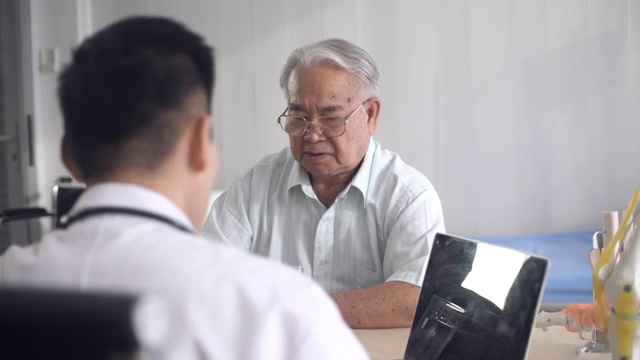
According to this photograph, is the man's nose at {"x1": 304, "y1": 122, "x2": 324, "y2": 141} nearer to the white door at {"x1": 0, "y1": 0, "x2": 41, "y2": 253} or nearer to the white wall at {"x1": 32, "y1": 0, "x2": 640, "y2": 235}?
the white wall at {"x1": 32, "y1": 0, "x2": 640, "y2": 235}

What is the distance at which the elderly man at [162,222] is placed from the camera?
2.27 ft

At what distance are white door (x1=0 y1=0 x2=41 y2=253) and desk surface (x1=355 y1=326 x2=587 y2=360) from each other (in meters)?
3.19

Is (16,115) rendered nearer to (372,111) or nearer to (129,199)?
(372,111)

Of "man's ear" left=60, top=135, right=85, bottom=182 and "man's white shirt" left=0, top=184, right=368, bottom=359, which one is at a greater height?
"man's ear" left=60, top=135, right=85, bottom=182

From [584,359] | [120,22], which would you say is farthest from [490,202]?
[120,22]

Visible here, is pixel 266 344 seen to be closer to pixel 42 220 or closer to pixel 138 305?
pixel 138 305

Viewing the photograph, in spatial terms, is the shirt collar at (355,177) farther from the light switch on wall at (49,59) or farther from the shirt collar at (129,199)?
the light switch on wall at (49,59)

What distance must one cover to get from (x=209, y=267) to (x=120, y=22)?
1.06ft

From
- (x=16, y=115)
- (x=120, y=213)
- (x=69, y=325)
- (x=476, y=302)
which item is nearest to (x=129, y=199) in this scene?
(x=120, y=213)

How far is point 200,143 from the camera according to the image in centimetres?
84

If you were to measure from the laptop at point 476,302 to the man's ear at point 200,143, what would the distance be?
0.55 metres

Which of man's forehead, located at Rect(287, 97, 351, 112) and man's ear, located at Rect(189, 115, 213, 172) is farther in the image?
man's forehead, located at Rect(287, 97, 351, 112)

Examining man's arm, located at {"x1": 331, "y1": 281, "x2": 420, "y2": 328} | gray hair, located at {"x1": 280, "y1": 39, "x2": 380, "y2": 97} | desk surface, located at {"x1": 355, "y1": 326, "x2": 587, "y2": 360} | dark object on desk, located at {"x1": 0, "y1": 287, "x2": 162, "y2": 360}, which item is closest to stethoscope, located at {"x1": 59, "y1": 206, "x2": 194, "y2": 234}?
dark object on desk, located at {"x1": 0, "y1": 287, "x2": 162, "y2": 360}

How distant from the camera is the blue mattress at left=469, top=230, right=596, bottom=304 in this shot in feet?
9.25
